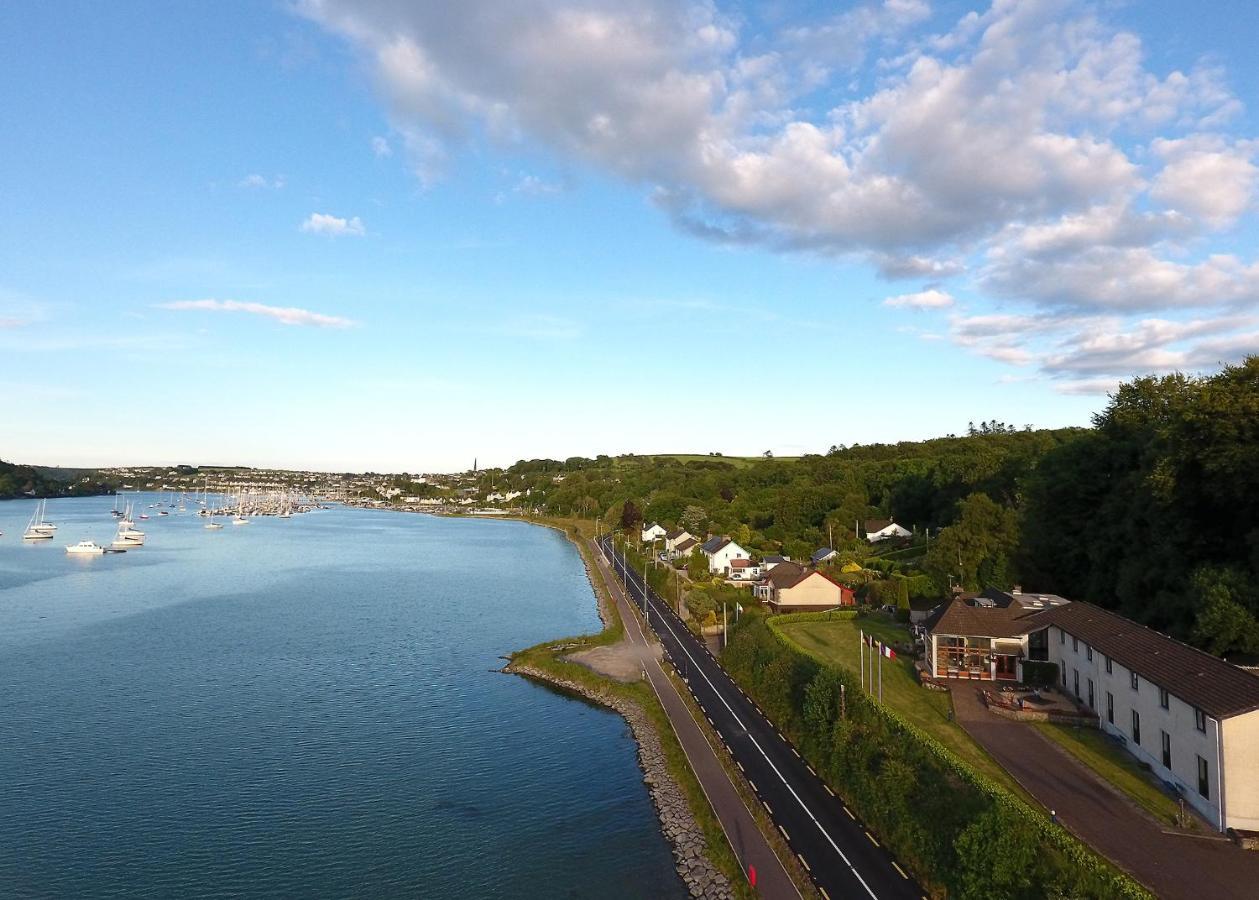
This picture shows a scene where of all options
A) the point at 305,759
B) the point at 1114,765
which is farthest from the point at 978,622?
the point at 305,759

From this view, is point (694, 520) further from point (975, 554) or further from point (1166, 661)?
point (1166, 661)

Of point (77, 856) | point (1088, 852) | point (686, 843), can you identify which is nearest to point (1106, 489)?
point (1088, 852)

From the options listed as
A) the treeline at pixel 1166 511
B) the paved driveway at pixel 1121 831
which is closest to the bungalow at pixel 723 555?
the treeline at pixel 1166 511

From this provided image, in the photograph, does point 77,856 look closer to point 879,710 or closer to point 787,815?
point 787,815

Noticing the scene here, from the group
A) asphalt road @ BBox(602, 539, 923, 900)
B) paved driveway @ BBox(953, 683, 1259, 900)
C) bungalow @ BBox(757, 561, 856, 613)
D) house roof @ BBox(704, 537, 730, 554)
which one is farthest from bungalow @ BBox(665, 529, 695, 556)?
paved driveway @ BBox(953, 683, 1259, 900)

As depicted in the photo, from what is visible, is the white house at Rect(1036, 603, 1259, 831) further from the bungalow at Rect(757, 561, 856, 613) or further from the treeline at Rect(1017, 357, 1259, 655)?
the bungalow at Rect(757, 561, 856, 613)
